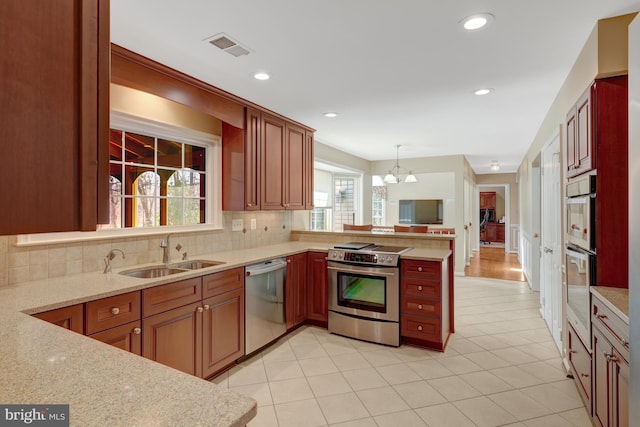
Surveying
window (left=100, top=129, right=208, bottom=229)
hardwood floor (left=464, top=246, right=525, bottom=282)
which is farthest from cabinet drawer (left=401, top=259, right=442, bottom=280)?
hardwood floor (left=464, top=246, right=525, bottom=282)

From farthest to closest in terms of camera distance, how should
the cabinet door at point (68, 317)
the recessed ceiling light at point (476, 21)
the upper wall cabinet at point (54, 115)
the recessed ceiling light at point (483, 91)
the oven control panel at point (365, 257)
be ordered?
the oven control panel at point (365, 257) < the recessed ceiling light at point (483, 91) < the recessed ceiling light at point (476, 21) < the cabinet door at point (68, 317) < the upper wall cabinet at point (54, 115)

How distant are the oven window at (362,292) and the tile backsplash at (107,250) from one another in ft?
3.82

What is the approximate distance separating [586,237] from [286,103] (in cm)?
277

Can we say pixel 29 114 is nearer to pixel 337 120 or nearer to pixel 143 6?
pixel 143 6

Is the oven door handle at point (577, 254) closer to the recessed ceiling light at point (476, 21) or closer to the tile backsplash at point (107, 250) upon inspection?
the recessed ceiling light at point (476, 21)

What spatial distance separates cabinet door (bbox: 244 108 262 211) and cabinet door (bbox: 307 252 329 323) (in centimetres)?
87

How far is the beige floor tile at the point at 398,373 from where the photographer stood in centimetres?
255

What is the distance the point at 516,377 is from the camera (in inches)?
102

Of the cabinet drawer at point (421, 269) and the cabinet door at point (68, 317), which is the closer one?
the cabinet door at point (68, 317)

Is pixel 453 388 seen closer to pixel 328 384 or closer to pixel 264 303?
pixel 328 384

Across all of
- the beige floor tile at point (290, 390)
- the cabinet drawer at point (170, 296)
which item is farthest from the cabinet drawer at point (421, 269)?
the cabinet drawer at point (170, 296)

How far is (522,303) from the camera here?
14.8 ft

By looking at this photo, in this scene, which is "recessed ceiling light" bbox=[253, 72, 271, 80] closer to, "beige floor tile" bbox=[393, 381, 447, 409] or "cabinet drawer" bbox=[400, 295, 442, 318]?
"cabinet drawer" bbox=[400, 295, 442, 318]

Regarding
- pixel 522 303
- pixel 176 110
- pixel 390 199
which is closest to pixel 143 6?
pixel 176 110
